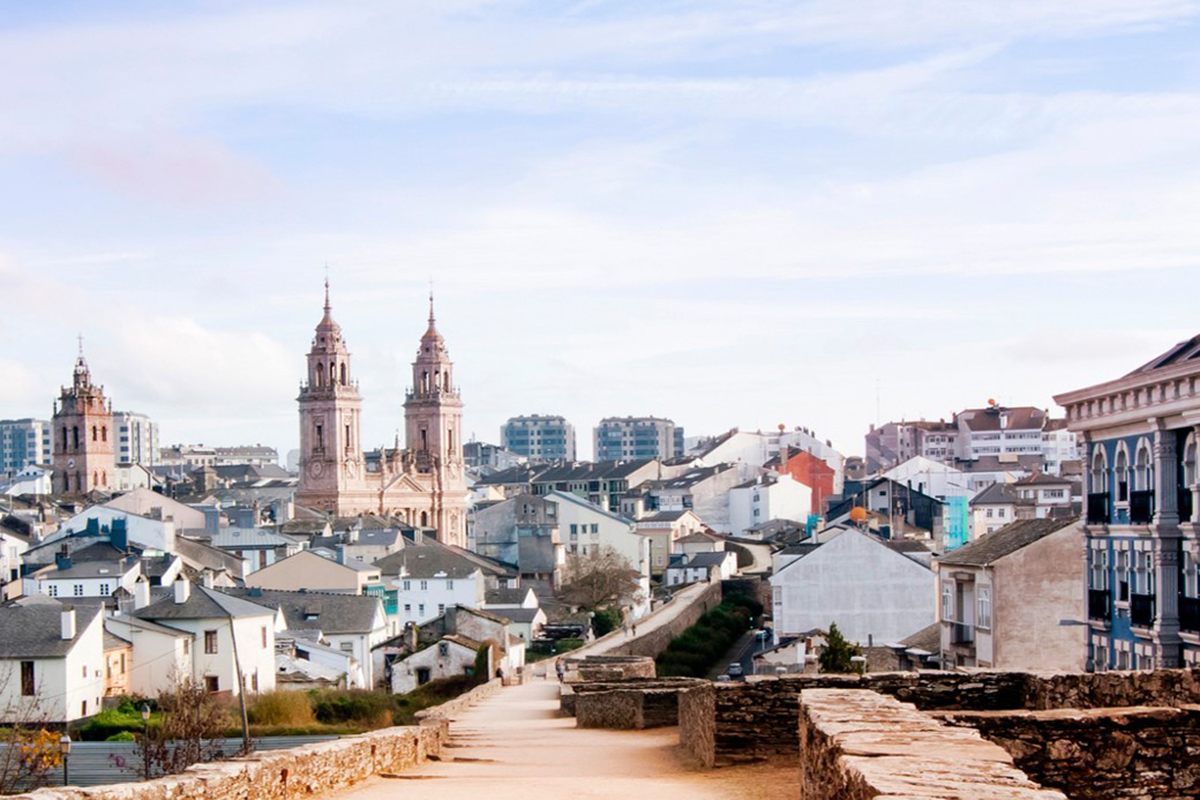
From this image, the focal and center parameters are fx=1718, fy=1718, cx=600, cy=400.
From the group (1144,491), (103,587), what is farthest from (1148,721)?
(103,587)

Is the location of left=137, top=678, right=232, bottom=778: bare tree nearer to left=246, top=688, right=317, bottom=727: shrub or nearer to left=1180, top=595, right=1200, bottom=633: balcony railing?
left=246, top=688, right=317, bottom=727: shrub

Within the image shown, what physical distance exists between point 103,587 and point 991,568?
4478cm

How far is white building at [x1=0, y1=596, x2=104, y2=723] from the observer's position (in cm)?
4975

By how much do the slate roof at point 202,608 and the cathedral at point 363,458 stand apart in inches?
2971

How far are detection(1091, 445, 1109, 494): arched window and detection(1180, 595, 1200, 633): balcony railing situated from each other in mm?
3295

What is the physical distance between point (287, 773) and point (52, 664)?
1534 inches

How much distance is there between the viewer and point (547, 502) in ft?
374

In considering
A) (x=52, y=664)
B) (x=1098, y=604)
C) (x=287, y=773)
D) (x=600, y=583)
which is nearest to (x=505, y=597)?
(x=600, y=583)

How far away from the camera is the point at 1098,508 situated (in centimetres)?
2844

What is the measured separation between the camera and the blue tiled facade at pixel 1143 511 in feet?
81.1

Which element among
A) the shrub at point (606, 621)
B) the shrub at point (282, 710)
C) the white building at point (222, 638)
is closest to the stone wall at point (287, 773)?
the shrub at point (282, 710)

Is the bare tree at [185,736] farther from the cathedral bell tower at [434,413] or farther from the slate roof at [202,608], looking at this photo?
the cathedral bell tower at [434,413]

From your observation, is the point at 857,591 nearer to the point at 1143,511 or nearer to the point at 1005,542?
the point at 1005,542

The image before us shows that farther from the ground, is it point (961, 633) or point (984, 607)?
point (984, 607)
